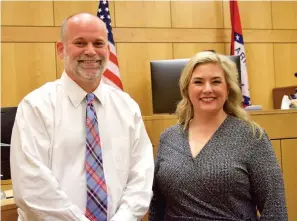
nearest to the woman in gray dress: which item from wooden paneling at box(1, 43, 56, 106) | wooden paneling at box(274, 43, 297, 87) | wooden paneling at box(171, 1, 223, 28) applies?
wooden paneling at box(1, 43, 56, 106)

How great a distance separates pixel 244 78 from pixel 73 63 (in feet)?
10.6

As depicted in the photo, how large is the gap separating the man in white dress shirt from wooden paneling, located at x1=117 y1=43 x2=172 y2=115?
2.79 m

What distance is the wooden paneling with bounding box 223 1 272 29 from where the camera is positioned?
5.19 m

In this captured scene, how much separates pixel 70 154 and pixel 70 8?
314 cm

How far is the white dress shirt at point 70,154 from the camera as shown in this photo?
1.63 m

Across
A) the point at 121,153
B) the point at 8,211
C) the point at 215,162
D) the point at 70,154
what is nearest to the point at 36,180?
the point at 70,154

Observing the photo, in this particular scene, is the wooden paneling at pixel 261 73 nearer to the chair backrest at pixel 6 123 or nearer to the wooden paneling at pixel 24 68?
the wooden paneling at pixel 24 68

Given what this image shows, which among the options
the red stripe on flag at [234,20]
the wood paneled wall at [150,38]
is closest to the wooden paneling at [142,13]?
the wood paneled wall at [150,38]

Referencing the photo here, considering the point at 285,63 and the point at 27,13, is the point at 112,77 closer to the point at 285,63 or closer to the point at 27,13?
the point at 27,13

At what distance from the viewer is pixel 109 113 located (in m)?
1.89

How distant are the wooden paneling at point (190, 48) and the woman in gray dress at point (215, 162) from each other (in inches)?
109

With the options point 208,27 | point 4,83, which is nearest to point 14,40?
point 4,83

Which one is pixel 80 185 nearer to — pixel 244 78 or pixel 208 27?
pixel 244 78

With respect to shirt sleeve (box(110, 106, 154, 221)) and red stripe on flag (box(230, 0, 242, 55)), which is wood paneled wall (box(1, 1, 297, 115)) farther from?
shirt sleeve (box(110, 106, 154, 221))
